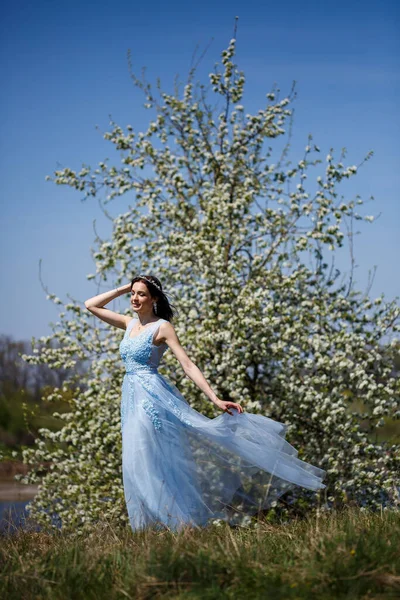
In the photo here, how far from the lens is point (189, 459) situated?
6.04m

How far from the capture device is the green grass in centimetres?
345

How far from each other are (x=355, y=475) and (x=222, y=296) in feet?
8.34

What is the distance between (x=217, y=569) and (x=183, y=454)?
92.2 inches

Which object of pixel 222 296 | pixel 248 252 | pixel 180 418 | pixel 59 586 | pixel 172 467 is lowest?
pixel 59 586

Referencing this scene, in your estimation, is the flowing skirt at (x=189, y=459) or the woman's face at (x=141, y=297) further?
the woman's face at (x=141, y=297)

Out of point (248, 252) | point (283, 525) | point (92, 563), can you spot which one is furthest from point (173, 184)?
point (92, 563)

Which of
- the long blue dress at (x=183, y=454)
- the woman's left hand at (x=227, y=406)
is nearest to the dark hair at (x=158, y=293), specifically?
the long blue dress at (x=183, y=454)

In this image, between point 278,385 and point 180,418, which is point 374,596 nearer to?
point 180,418

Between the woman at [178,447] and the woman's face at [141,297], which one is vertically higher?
the woman's face at [141,297]

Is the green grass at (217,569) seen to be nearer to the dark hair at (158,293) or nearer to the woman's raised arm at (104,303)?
the dark hair at (158,293)

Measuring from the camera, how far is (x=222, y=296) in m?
→ 8.96

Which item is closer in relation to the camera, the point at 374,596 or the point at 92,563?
the point at 374,596

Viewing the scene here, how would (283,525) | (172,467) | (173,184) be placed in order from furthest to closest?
1. (173,184)
2. (172,467)
3. (283,525)

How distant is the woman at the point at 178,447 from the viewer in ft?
19.1
